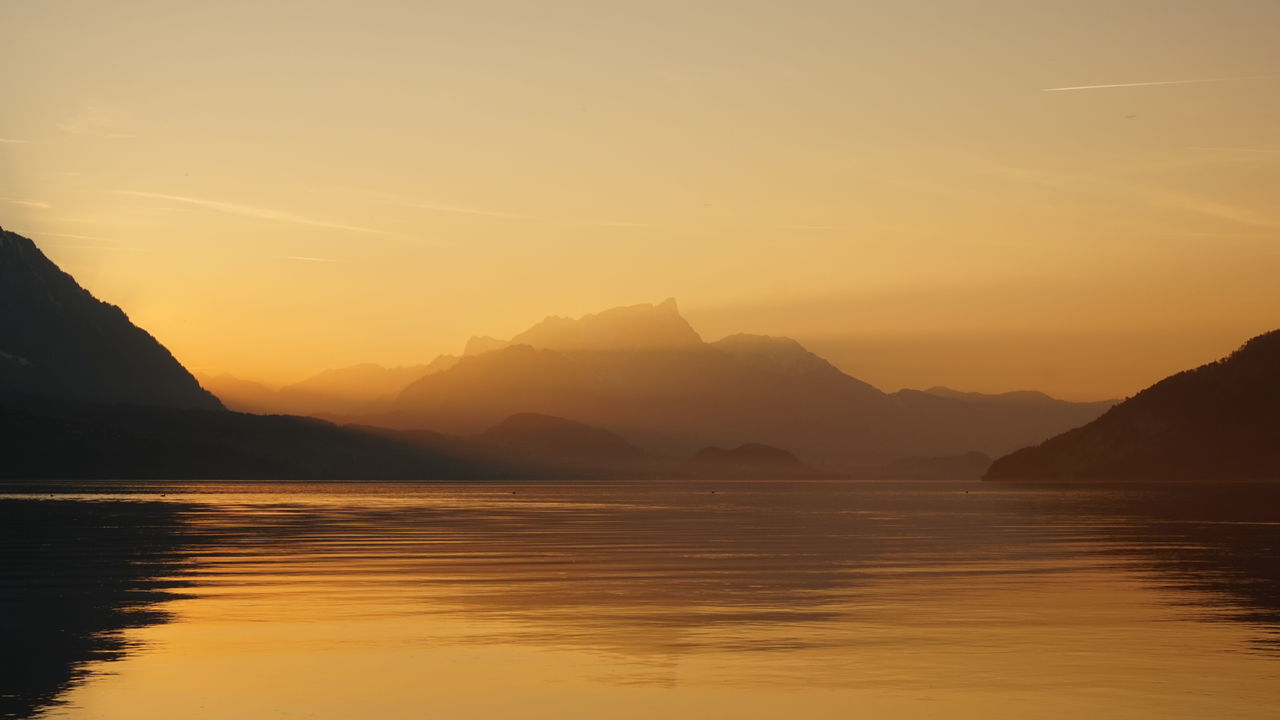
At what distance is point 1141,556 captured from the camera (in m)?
64.6

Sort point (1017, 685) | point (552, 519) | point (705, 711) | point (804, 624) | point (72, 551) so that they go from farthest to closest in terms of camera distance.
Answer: point (552, 519) → point (72, 551) → point (804, 624) → point (1017, 685) → point (705, 711)

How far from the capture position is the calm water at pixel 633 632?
2570 cm

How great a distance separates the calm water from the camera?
25.7 metres

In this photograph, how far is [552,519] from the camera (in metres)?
119

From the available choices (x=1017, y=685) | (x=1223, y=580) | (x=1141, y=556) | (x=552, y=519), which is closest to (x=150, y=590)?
(x=1017, y=685)

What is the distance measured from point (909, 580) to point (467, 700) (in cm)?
2811

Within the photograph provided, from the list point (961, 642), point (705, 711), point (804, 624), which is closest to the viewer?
point (705, 711)

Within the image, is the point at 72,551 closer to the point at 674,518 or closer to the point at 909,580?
the point at 909,580

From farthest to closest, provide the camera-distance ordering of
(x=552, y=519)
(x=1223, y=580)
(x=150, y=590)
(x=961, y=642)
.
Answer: (x=552, y=519)
(x=1223, y=580)
(x=150, y=590)
(x=961, y=642)

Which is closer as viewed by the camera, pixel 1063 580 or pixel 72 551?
pixel 1063 580

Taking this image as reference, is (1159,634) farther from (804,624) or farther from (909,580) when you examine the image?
(909,580)

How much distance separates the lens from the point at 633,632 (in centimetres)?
3488

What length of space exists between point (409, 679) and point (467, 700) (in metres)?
2.63

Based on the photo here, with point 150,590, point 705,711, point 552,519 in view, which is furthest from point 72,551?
point 552,519
